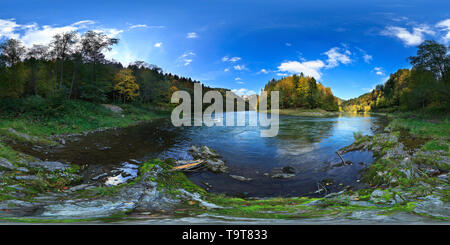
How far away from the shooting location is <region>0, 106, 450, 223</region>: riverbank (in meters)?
3.17

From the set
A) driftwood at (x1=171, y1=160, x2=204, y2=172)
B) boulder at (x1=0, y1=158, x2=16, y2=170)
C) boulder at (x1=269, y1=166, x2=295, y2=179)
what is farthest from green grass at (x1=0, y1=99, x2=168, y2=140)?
boulder at (x1=269, y1=166, x2=295, y2=179)

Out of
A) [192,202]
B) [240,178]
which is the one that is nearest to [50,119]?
[240,178]

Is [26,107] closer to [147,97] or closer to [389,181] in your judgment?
[389,181]

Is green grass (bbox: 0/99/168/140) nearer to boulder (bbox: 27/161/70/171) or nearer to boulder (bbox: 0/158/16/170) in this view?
boulder (bbox: 27/161/70/171)

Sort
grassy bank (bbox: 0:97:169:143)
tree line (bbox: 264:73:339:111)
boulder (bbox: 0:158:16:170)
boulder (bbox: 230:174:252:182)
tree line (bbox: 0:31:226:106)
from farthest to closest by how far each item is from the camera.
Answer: tree line (bbox: 264:73:339:111) → tree line (bbox: 0:31:226:106) → grassy bank (bbox: 0:97:169:143) → boulder (bbox: 230:174:252:182) → boulder (bbox: 0:158:16:170)

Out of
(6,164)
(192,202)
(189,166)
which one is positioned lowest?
(189,166)

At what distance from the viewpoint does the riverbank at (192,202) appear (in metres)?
3.17

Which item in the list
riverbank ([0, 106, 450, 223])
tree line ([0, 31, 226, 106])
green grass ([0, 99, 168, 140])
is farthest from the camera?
tree line ([0, 31, 226, 106])

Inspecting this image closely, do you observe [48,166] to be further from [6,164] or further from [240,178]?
[240,178]

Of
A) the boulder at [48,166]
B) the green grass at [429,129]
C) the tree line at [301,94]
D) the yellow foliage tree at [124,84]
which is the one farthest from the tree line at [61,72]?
the tree line at [301,94]

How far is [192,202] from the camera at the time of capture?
4.88 metres

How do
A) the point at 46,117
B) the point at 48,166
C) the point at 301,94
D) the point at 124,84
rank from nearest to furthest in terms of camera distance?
the point at 48,166
the point at 46,117
the point at 124,84
the point at 301,94

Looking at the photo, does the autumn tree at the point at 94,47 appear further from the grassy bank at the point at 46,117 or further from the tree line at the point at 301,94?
the tree line at the point at 301,94
